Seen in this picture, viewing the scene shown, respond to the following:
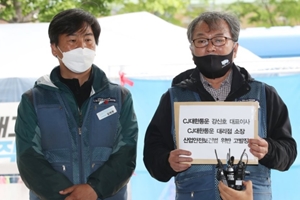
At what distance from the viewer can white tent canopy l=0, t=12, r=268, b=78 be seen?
24.5 ft

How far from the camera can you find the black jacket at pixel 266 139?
3408mm

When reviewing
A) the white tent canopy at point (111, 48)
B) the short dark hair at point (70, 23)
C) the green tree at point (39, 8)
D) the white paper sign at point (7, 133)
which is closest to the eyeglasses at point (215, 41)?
the short dark hair at point (70, 23)

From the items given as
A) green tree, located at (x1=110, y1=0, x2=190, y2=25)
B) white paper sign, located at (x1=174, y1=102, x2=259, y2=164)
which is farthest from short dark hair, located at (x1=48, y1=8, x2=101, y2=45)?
green tree, located at (x1=110, y1=0, x2=190, y2=25)

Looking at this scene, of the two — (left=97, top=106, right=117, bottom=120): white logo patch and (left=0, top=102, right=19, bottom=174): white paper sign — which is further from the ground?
(left=97, top=106, right=117, bottom=120): white logo patch

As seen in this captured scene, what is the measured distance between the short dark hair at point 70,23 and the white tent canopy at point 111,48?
9.39 ft

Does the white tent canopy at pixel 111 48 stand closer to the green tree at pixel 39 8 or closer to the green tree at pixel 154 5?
the green tree at pixel 39 8

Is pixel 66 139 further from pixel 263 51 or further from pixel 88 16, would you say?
pixel 263 51

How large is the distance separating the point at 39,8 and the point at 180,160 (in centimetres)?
1365

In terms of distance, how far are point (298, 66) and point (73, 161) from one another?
3133mm

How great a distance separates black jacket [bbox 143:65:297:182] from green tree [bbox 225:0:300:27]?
58.0 ft

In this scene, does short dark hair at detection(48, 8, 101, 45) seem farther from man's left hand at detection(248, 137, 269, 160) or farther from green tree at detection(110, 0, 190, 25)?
green tree at detection(110, 0, 190, 25)

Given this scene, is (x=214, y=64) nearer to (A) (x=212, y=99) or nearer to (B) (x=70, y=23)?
(A) (x=212, y=99)

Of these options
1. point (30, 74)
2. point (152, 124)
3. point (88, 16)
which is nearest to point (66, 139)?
point (152, 124)

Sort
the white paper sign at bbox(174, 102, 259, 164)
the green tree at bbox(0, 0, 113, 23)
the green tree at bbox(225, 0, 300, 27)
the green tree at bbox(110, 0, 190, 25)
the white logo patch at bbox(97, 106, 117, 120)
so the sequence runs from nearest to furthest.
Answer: the white paper sign at bbox(174, 102, 259, 164) → the white logo patch at bbox(97, 106, 117, 120) → the green tree at bbox(0, 0, 113, 23) → the green tree at bbox(110, 0, 190, 25) → the green tree at bbox(225, 0, 300, 27)
